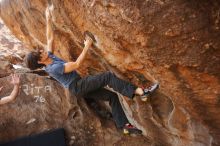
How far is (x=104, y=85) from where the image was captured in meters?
5.39

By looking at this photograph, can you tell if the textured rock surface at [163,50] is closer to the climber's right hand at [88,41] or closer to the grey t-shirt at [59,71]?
the climber's right hand at [88,41]

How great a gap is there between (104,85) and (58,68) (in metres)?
0.79

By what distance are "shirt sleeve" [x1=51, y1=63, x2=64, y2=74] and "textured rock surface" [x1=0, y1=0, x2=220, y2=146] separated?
0.66m

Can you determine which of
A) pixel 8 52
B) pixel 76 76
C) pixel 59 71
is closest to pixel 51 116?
pixel 76 76

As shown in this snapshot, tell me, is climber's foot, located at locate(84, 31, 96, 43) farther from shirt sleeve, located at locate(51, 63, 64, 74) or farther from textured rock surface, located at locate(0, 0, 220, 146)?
shirt sleeve, located at locate(51, 63, 64, 74)

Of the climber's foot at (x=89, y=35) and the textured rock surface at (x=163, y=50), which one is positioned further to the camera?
the climber's foot at (x=89, y=35)

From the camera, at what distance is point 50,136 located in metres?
7.93

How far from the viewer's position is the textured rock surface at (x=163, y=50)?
3574mm

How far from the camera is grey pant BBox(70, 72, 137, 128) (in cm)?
512

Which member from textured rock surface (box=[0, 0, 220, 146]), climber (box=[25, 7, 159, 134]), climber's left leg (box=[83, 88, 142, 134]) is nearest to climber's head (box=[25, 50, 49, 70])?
climber (box=[25, 7, 159, 134])

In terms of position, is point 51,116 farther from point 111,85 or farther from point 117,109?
point 111,85

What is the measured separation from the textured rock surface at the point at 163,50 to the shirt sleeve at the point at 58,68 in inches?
26.0

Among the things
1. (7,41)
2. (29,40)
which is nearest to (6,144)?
(29,40)

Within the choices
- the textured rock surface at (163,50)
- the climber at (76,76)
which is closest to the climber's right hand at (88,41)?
the climber at (76,76)
